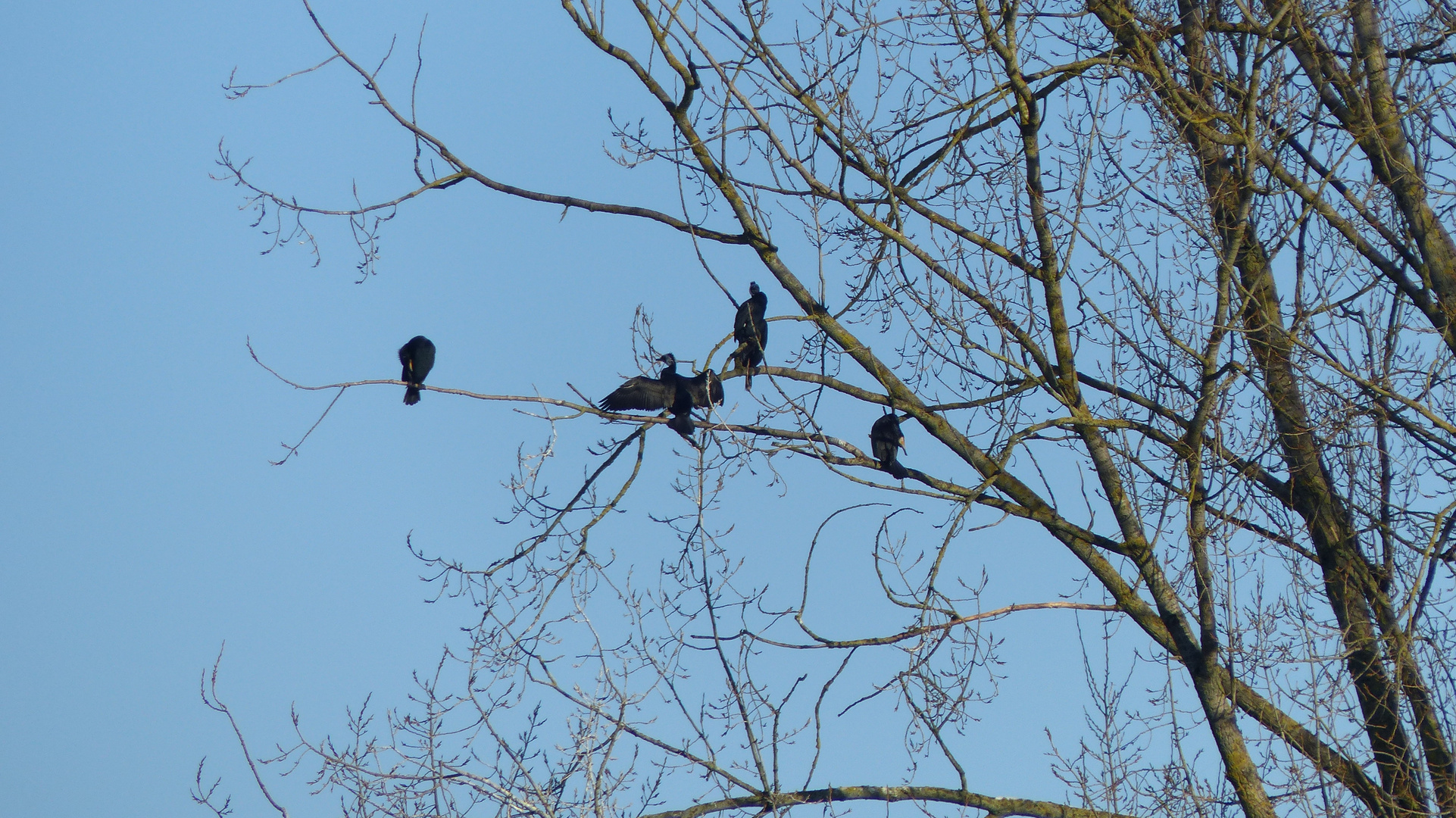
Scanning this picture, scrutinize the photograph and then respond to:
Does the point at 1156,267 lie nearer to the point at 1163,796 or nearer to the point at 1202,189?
the point at 1202,189

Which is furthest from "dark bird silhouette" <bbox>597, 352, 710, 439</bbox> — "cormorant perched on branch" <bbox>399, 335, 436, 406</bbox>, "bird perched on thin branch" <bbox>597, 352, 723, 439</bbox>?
"cormorant perched on branch" <bbox>399, 335, 436, 406</bbox>

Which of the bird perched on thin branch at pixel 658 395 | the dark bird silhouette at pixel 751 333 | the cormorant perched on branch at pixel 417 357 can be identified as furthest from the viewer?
the cormorant perched on branch at pixel 417 357

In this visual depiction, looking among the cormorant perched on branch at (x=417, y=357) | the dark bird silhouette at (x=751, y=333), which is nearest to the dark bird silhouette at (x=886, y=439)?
the dark bird silhouette at (x=751, y=333)

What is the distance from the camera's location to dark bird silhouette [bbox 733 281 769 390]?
19.6ft

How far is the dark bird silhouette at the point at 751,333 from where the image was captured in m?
5.98

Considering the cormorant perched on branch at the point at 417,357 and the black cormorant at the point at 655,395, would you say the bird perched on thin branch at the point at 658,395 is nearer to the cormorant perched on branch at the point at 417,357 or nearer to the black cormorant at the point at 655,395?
the black cormorant at the point at 655,395

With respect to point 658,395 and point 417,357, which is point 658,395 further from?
point 417,357

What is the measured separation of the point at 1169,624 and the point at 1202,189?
6.51ft

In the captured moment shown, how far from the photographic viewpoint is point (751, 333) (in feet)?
26.4

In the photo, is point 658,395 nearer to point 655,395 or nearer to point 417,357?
point 655,395

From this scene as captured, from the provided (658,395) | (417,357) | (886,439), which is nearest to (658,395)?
(658,395)

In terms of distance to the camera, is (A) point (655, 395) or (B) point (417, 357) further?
(B) point (417, 357)

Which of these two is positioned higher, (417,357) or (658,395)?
(417,357)

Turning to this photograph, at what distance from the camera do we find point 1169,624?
569cm
